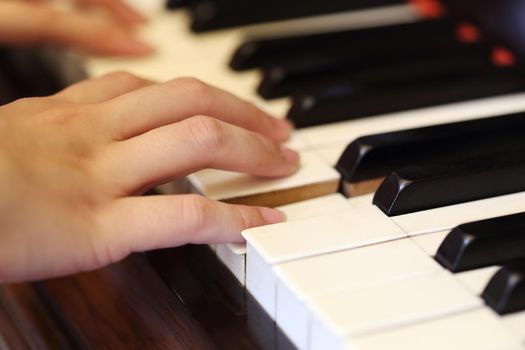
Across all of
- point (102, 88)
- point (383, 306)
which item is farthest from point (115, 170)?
point (383, 306)

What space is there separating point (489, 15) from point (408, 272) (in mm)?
638

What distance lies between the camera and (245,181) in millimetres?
847

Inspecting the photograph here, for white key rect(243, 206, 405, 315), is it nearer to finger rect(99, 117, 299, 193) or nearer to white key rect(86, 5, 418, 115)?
finger rect(99, 117, 299, 193)

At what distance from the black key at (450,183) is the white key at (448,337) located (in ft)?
0.56

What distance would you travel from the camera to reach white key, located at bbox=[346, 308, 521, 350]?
592 millimetres

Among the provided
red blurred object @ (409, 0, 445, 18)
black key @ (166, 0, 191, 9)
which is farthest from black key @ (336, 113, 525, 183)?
black key @ (166, 0, 191, 9)

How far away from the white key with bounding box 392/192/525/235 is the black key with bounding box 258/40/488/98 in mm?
294

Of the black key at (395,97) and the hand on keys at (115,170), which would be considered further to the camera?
the black key at (395,97)

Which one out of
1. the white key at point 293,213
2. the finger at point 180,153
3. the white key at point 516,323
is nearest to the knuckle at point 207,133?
the finger at point 180,153

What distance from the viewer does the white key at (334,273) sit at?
65 cm

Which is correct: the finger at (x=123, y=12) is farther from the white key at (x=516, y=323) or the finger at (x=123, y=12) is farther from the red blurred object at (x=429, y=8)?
the white key at (x=516, y=323)

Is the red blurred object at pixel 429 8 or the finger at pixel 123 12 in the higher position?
the red blurred object at pixel 429 8

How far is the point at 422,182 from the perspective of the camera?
30.5 inches

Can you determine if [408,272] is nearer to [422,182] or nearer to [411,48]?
[422,182]
